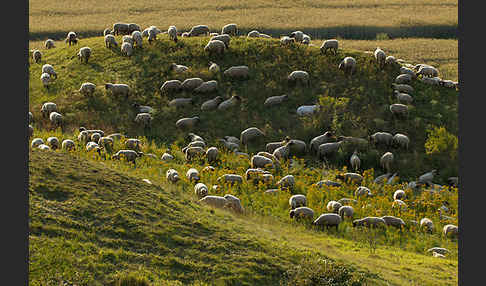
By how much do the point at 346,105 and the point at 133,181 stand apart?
1612 centimetres

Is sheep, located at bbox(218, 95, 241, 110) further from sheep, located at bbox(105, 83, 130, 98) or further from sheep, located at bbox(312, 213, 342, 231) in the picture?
sheep, located at bbox(312, 213, 342, 231)

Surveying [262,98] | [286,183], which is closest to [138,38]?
[262,98]

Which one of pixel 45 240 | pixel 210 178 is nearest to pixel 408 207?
pixel 210 178

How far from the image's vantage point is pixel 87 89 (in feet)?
109

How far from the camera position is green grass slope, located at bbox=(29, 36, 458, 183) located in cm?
3070

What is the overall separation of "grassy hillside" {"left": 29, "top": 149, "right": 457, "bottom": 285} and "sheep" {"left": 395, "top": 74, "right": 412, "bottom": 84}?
51.9 feet

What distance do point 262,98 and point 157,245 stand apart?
60.7 ft

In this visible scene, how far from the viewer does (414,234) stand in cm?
2242

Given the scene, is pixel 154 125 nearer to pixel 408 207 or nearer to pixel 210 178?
pixel 210 178

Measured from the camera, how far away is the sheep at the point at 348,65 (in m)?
33.5

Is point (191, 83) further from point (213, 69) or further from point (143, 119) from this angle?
point (143, 119)

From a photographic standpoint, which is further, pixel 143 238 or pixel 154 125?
pixel 154 125

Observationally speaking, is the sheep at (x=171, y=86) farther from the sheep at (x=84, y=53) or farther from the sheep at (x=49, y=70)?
the sheep at (x=49, y=70)

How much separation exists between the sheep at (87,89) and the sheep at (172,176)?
10.7 metres
